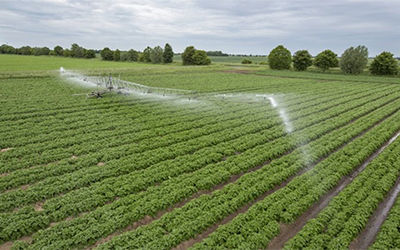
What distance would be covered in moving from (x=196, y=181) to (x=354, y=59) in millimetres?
76134

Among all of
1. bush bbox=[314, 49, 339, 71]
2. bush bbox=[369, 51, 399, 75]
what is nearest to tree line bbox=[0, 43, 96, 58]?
bush bbox=[314, 49, 339, 71]

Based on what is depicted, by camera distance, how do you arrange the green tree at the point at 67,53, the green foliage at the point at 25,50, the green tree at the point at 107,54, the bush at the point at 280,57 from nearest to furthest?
the bush at the point at 280,57 < the green tree at the point at 107,54 < the green tree at the point at 67,53 < the green foliage at the point at 25,50

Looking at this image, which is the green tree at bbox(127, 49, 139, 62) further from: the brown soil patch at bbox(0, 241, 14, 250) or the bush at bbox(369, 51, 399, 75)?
the brown soil patch at bbox(0, 241, 14, 250)

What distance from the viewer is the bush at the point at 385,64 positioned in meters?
64.8

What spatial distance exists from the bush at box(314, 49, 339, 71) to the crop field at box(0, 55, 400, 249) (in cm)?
6268

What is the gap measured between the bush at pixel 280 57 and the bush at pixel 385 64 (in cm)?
2590

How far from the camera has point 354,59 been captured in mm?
68312

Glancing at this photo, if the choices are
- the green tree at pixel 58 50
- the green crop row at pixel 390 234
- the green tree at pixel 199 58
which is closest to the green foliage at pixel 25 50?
the green tree at pixel 58 50

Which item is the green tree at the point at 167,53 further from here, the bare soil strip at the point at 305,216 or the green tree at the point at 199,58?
the bare soil strip at the point at 305,216

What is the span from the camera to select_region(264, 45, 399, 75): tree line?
215 ft

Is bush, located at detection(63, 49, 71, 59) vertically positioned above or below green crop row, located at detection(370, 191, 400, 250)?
above

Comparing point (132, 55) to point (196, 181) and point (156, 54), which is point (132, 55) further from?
point (196, 181)

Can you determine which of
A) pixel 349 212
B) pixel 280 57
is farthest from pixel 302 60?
pixel 349 212

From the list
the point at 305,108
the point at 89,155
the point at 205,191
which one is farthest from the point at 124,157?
the point at 305,108
